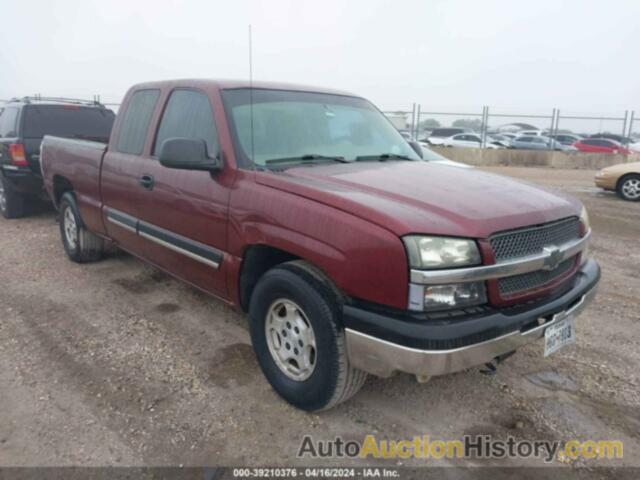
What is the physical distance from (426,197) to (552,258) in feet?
2.46

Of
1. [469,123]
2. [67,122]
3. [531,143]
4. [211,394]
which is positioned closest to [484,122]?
[469,123]

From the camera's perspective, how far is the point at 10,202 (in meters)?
7.90

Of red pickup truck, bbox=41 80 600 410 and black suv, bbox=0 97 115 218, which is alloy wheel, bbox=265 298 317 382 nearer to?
red pickup truck, bbox=41 80 600 410

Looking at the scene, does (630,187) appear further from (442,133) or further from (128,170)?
(442,133)

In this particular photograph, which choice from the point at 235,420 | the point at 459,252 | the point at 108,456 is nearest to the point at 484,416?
the point at 459,252

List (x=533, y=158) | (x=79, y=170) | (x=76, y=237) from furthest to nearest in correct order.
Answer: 1. (x=533, y=158)
2. (x=76, y=237)
3. (x=79, y=170)

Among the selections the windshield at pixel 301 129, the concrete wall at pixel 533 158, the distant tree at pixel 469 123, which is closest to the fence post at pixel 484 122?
the distant tree at pixel 469 123

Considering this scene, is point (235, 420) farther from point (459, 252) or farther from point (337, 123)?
point (337, 123)

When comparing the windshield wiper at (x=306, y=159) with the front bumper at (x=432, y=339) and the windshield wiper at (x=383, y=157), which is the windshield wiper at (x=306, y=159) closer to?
the windshield wiper at (x=383, y=157)

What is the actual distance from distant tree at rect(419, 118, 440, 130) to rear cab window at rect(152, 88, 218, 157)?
2181cm

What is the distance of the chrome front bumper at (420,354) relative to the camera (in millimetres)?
2271

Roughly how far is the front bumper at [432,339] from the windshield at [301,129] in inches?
53.4

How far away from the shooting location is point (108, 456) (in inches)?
101

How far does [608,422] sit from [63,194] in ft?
18.7
